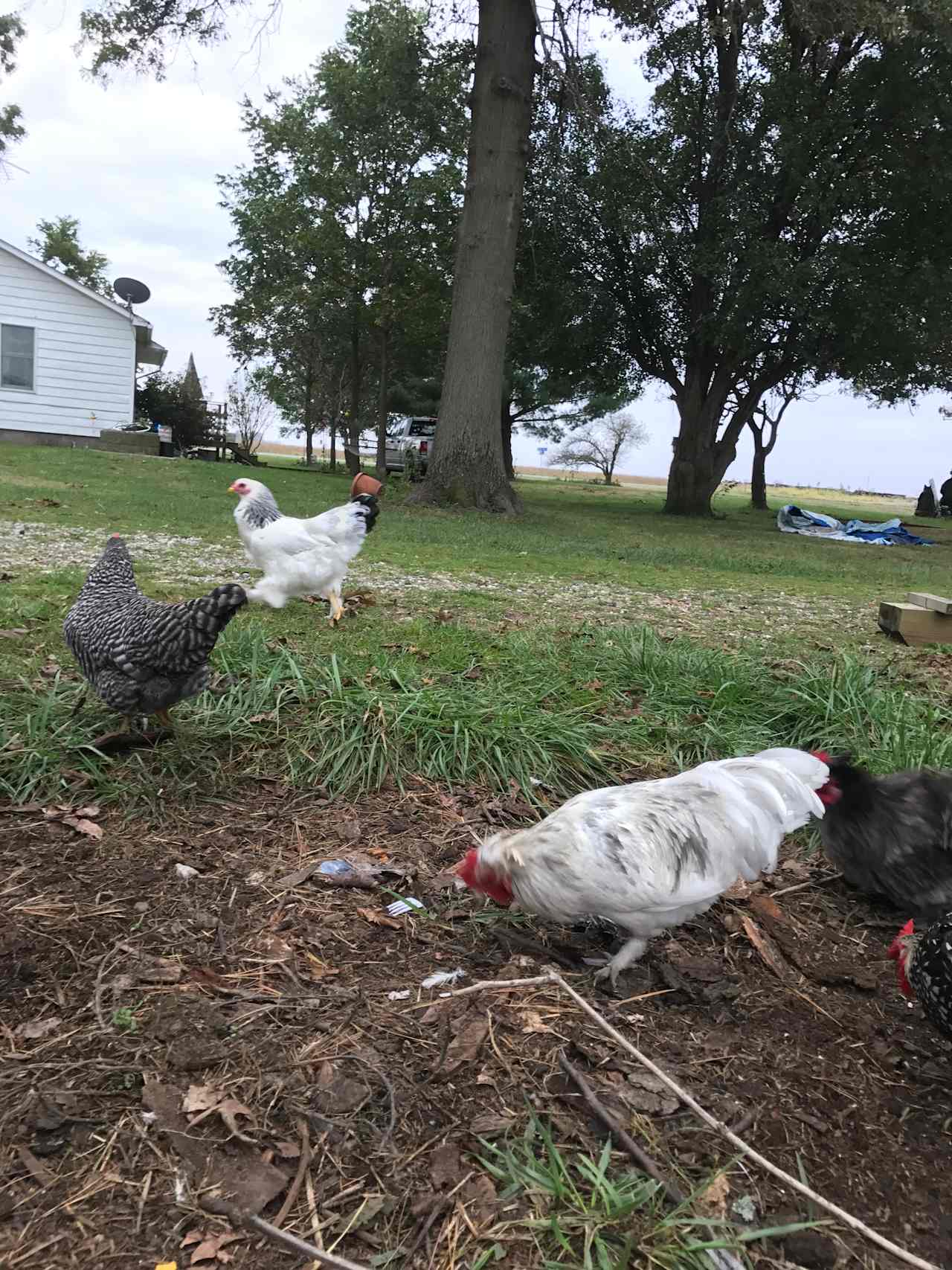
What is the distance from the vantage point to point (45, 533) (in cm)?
810

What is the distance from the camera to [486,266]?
13.2 m

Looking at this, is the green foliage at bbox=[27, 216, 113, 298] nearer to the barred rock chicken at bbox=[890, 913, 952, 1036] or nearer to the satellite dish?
the satellite dish

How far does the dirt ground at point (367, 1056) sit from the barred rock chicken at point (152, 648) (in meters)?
0.46

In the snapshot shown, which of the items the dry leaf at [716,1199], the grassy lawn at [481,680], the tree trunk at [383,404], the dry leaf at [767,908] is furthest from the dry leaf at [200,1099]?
the tree trunk at [383,404]

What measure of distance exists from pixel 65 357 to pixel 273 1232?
23699 mm

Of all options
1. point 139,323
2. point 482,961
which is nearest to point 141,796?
point 482,961

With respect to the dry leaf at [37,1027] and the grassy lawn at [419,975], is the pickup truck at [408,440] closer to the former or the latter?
the grassy lawn at [419,975]

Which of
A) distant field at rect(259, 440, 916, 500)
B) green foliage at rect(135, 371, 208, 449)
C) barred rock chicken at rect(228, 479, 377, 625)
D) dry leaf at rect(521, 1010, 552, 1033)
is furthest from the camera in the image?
distant field at rect(259, 440, 916, 500)

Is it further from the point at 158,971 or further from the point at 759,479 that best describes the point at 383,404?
the point at 158,971

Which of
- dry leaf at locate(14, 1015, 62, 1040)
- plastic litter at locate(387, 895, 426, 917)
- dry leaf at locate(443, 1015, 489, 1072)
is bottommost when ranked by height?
dry leaf at locate(14, 1015, 62, 1040)

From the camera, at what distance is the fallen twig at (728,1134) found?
1.49 m

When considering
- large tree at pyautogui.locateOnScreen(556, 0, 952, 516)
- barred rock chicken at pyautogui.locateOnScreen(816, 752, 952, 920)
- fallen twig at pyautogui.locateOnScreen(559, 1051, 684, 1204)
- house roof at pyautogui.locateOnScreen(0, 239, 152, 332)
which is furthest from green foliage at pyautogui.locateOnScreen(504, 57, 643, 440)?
fallen twig at pyautogui.locateOnScreen(559, 1051, 684, 1204)

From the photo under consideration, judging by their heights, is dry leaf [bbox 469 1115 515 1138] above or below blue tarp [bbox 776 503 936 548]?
below

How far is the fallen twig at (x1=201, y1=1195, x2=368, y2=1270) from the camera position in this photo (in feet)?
4.47
